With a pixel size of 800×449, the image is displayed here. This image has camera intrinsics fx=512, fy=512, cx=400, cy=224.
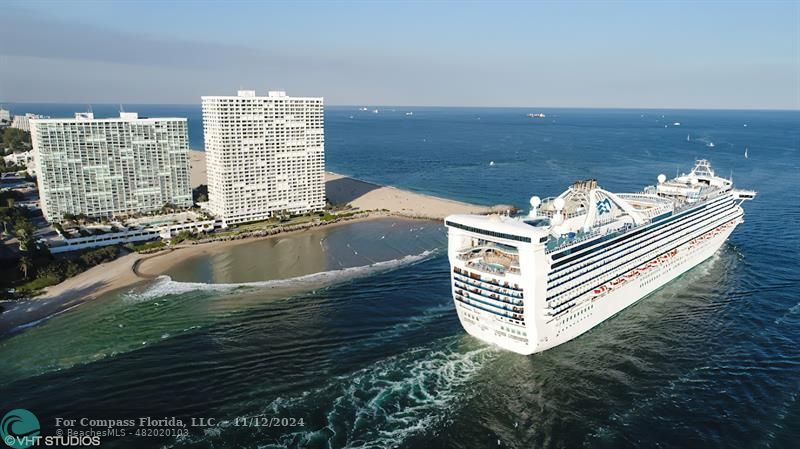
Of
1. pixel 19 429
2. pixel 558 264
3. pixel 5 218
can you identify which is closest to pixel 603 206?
pixel 558 264

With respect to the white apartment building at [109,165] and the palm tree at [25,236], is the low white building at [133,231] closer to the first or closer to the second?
the palm tree at [25,236]


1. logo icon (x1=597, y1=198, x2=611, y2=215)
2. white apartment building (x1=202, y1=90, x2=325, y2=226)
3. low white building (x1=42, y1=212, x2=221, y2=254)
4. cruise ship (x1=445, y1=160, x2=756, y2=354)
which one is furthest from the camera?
white apartment building (x1=202, y1=90, x2=325, y2=226)

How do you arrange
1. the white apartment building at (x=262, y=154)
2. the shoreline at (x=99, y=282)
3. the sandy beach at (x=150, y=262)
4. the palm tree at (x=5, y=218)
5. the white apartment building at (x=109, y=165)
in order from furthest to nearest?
the white apartment building at (x=262, y=154), the white apartment building at (x=109, y=165), the palm tree at (x=5, y=218), the sandy beach at (x=150, y=262), the shoreline at (x=99, y=282)

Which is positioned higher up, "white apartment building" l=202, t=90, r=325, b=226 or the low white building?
"white apartment building" l=202, t=90, r=325, b=226

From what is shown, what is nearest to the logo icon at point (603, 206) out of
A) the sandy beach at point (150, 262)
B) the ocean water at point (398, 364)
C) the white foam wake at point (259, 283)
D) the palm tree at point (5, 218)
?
the ocean water at point (398, 364)

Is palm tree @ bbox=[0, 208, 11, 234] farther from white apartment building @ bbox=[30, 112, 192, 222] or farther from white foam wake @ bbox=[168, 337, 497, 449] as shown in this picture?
white foam wake @ bbox=[168, 337, 497, 449]

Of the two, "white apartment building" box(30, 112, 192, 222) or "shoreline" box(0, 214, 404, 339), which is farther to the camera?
"white apartment building" box(30, 112, 192, 222)

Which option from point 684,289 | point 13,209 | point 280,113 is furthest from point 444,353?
point 13,209

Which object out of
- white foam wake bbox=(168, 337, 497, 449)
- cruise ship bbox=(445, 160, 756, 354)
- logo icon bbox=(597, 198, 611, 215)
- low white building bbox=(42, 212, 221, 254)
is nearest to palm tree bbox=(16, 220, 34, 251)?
low white building bbox=(42, 212, 221, 254)
